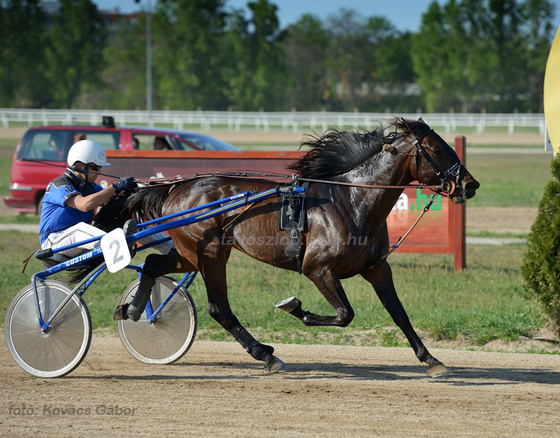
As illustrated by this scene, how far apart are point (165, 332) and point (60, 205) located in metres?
1.40

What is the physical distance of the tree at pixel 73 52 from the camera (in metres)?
51.2

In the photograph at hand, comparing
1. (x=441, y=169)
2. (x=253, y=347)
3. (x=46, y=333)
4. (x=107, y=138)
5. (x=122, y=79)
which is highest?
(x=122, y=79)

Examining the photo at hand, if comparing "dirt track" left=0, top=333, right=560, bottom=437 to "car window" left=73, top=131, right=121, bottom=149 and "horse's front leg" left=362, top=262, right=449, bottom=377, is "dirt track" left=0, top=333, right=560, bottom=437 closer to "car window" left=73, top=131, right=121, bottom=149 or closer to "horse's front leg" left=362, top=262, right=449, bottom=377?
"horse's front leg" left=362, top=262, right=449, bottom=377

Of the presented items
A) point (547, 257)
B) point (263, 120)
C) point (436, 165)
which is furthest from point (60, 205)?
point (263, 120)

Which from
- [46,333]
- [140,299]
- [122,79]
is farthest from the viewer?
[122,79]

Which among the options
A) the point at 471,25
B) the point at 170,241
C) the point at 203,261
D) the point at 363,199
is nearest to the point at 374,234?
the point at 363,199

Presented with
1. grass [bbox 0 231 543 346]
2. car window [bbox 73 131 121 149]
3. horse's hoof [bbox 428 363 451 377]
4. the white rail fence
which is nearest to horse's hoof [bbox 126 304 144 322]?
grass [bbox 0 231 543 346]

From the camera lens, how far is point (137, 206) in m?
7.05

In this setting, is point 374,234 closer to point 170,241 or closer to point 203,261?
point 203,261

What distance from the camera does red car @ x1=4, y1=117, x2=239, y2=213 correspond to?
1408 centimetres

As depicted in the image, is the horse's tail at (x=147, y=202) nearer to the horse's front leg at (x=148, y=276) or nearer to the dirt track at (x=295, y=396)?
the horse's front leg at (x=148, y=276)

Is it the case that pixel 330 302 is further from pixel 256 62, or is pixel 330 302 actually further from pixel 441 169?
pixel 256 62

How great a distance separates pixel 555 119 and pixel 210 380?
4.18 m

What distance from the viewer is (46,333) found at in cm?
628
